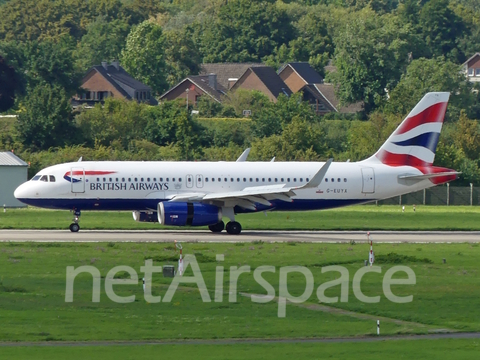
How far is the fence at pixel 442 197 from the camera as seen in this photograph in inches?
3238

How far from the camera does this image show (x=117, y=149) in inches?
3718

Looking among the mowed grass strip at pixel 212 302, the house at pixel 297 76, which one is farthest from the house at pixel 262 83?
the mowed grass strip at pixel 212 302

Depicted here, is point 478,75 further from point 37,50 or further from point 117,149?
point 117,149


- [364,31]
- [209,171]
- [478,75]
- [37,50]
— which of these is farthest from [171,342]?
[478,75]

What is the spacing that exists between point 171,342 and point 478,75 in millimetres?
A: 165993

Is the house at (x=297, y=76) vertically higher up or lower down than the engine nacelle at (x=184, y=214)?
higher up

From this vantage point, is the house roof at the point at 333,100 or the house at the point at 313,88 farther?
the house at the point at 313,88

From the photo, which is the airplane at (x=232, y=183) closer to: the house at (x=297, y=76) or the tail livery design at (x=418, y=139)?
the tail livery design at (x=418, y=139)

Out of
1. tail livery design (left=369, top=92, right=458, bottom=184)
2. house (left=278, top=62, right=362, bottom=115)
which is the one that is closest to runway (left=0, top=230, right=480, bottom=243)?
tail livery design (left=369, top=92, right=458, bottom=184)

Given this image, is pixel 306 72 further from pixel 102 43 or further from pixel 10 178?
pixel 10 178

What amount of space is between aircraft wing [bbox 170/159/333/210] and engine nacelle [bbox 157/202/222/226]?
0.82 metres

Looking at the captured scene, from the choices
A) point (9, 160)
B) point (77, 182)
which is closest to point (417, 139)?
point (77, 182)

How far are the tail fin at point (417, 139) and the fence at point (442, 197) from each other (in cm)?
2717

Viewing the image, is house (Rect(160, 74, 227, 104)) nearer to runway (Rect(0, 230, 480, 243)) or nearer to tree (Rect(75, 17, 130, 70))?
tree (Rect(75, 17, 130, 70))
